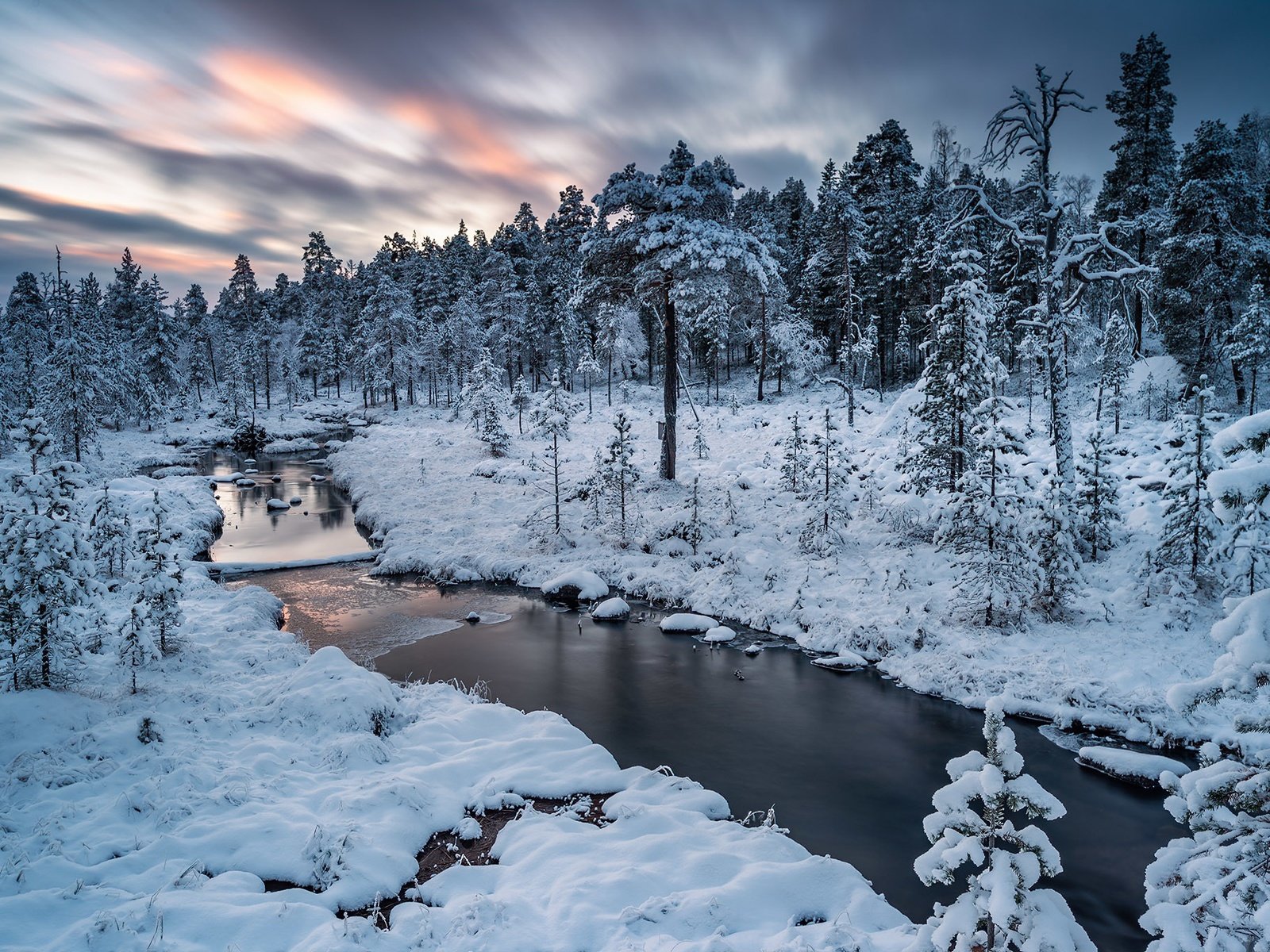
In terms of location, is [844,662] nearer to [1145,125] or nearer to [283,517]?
[283,517]

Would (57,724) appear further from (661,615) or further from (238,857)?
(661,615)

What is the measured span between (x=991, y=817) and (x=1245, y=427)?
315 cm

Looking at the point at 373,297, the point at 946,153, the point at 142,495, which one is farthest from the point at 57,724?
the point at 373,297

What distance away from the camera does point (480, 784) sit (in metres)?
8.91

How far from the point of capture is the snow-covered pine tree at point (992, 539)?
46.2ft

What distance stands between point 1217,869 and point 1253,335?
30.7m

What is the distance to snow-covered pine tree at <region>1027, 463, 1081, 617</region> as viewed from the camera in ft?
46.1

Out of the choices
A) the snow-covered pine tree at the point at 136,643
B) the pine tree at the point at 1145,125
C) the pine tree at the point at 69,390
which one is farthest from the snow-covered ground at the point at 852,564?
the pine tree at the point at 69,390

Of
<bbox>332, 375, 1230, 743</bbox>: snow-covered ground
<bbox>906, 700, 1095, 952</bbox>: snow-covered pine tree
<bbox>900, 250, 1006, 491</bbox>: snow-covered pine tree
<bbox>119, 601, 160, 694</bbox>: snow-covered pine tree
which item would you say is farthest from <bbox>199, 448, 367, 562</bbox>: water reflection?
<bbox>906, 700, 1095, 952</bbox>: snow-covered pine tree

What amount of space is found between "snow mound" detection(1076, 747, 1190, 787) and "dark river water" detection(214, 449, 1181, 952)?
0.20 meters

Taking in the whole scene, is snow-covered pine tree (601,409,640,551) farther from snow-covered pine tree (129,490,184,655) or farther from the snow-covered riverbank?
snow-covered pine tree (129,490,184,655)

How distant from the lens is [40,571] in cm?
873

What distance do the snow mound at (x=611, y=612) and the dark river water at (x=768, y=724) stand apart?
41 centimetres

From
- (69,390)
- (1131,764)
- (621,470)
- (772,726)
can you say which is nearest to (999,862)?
(772,726)
